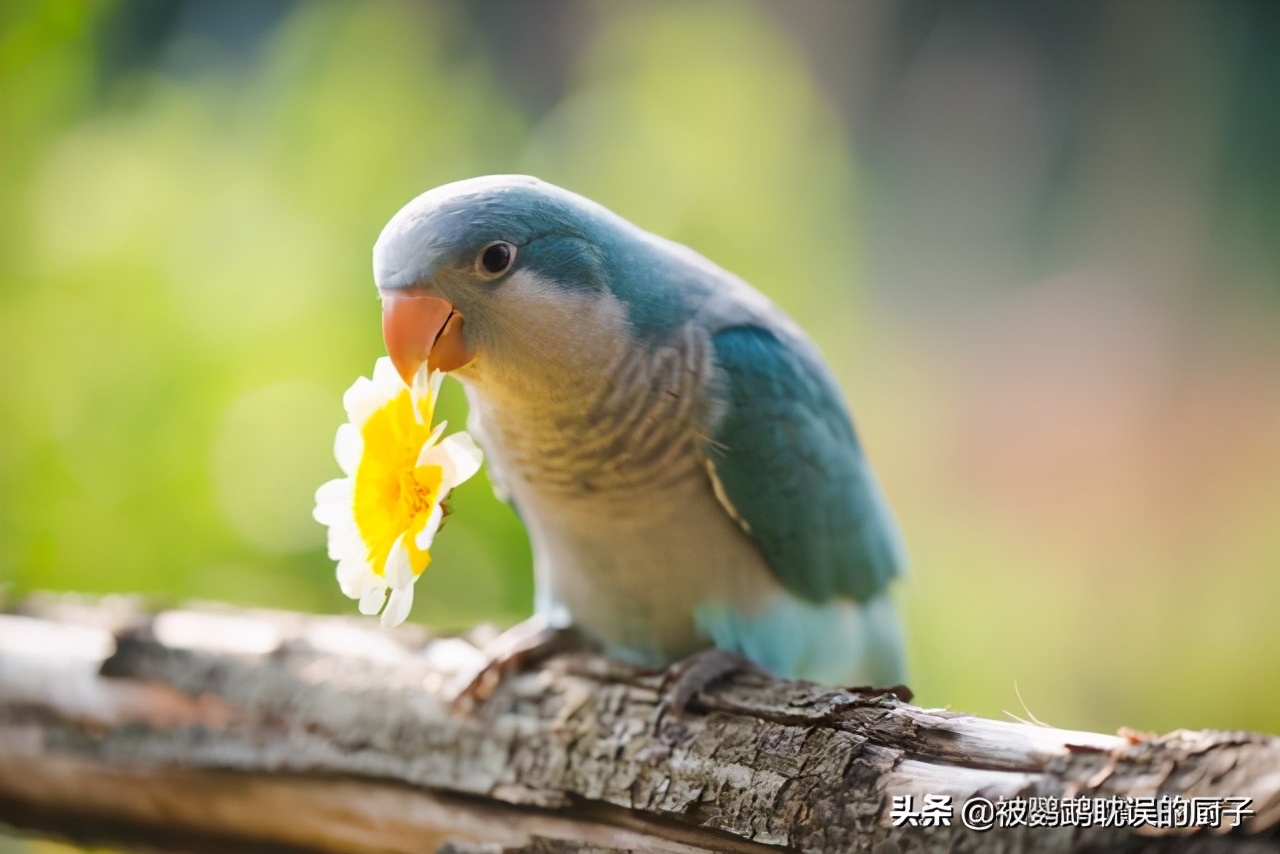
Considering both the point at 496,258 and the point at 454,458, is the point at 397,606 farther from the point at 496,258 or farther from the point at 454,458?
the point at 496,258

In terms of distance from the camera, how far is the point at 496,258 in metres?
1.24

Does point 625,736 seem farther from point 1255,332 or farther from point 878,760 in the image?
point 1255,332

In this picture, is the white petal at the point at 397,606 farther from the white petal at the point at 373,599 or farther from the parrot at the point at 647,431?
the parrot at the point at 647,431

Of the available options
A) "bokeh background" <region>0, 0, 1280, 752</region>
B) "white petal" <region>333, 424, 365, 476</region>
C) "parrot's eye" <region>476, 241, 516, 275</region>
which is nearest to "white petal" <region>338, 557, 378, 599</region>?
"white petal" <region>333, 424, 365, 476</region>

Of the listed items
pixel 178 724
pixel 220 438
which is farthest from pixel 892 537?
pixel 220 438

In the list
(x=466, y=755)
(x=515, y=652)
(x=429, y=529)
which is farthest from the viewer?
(x=515, y=652)

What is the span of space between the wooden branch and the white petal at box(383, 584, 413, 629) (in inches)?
16.2

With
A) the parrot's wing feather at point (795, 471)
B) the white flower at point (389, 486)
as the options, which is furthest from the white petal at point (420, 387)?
the parrot's wing feather at point (795, 471)

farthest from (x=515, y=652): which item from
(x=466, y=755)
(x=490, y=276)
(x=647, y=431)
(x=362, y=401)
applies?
(x=490, y=276)

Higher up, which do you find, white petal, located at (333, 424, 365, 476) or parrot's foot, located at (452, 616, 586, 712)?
white petal, located at (333, 424, 365, 476)

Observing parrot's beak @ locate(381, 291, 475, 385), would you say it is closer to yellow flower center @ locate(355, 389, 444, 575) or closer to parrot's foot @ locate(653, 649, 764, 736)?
yellow flower center @ locate(355, 389, 444, 575)

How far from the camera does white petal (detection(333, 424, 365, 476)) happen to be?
126cm

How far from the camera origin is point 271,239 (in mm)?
2834

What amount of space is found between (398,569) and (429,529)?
6 cm
